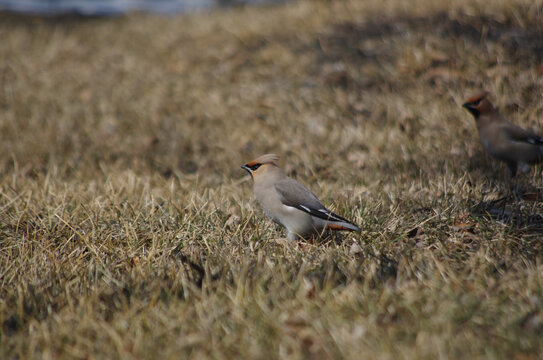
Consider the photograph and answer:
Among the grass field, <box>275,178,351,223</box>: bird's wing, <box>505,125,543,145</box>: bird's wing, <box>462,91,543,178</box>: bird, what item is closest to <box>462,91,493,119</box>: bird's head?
<box>462,91,543,178</box>: bird

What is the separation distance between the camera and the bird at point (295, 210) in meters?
3.30

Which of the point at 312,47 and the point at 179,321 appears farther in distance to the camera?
the point at 312,47

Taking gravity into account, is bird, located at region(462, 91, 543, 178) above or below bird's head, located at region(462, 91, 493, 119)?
below

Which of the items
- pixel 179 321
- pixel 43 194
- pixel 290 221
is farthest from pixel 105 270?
pixel 43 194

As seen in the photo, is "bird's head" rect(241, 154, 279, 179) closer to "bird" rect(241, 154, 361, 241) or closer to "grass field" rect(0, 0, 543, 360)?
"bird" rect(241, 154, 361, 241)

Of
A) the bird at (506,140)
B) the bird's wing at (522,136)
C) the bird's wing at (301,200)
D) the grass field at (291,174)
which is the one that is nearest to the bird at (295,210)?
the bird's wing at (301,200)

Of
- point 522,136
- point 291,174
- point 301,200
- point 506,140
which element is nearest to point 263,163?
point 301,200

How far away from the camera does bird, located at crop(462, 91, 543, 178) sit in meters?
4.13

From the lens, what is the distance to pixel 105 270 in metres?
2.93

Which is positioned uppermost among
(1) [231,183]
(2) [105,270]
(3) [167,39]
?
(3) [167,39]

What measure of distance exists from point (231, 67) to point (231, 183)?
4.20 m

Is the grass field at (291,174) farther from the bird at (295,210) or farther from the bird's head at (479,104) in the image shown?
the bird's head at (479,104)

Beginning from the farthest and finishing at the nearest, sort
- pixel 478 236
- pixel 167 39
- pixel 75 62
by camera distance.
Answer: pixel 167 39 → pixel 75 62 → pixel 478 236

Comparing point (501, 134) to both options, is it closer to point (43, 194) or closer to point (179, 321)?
point (179, 321)
